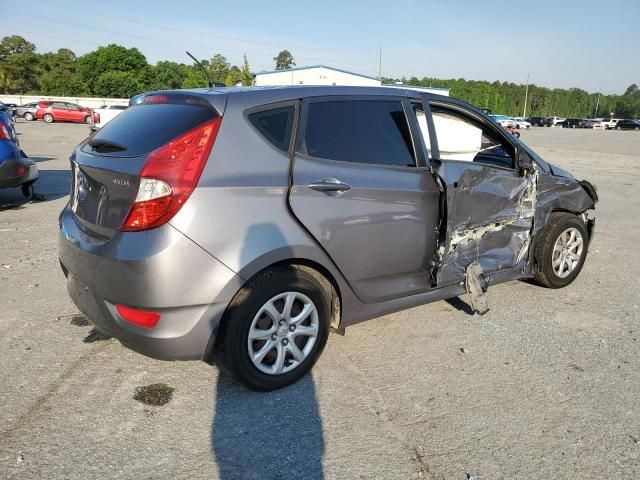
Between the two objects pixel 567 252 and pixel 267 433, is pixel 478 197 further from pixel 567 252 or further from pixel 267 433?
pixel 267 433

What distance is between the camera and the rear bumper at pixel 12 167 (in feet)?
24.0

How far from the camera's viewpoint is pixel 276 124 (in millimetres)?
2955

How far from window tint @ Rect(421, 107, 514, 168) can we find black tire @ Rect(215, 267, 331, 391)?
5.65 ft

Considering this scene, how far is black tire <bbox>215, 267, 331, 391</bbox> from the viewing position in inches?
109

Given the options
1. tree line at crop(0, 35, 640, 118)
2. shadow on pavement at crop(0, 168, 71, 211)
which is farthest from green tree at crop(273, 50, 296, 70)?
shadow on pavement at crop(0, 168, 71, 211)

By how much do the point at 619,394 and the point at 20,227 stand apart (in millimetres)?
7084

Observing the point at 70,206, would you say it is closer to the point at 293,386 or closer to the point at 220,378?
the point at 220,378

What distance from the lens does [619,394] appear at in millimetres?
3092

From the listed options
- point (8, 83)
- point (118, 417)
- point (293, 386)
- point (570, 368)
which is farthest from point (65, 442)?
point (8, 83)

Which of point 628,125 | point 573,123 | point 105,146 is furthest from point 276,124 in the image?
point 573,123

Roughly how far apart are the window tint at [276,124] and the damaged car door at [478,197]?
1.15 m

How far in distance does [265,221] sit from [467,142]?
2.76 metres

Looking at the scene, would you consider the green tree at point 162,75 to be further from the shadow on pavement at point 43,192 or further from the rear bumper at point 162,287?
the rear bumper at point 162,287

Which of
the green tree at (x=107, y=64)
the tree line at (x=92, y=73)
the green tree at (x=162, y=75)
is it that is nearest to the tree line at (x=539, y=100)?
the tree line at (x=92, y=73)
